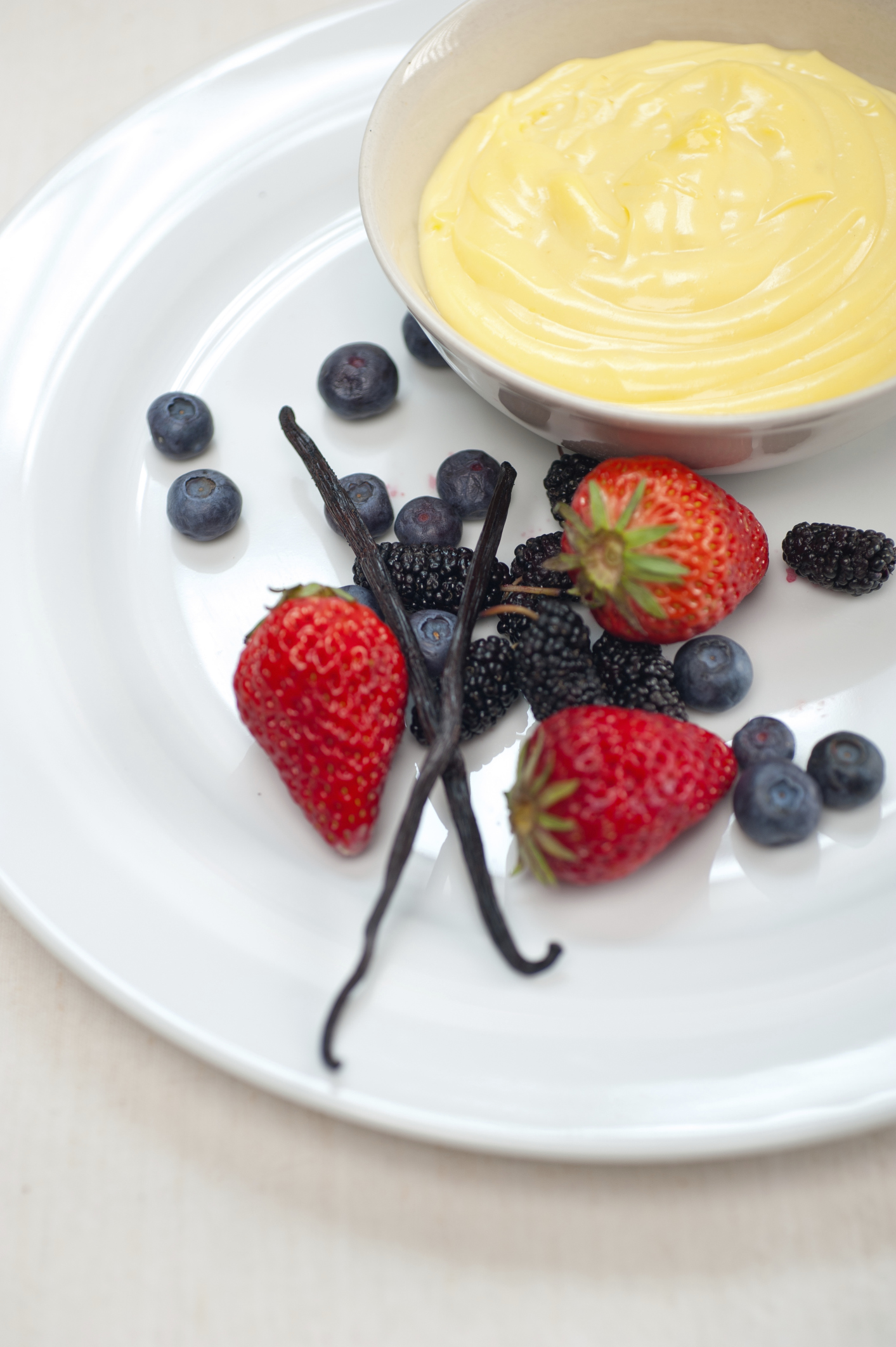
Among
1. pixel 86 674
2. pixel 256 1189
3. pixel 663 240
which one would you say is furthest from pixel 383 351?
pixel 256 1189

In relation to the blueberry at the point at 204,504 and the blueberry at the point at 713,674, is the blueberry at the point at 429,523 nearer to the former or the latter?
the blueberry at the point at 204,504

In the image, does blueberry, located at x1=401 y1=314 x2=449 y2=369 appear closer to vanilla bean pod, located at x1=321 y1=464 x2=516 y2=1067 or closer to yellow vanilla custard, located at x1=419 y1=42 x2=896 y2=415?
yellow vanilla custard, located at x1=419 y1=42 x2=896 y2=415

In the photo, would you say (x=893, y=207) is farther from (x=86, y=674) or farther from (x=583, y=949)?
(x=86, y=674)

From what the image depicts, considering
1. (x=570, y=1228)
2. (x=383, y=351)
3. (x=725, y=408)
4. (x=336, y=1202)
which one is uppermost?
(x=383, y=351)

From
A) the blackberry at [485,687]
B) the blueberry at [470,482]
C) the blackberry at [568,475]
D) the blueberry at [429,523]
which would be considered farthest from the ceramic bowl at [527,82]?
the blackberry at [485,687]

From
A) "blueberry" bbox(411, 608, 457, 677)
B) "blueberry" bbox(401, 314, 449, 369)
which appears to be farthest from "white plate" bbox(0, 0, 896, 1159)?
"blueberry" bbox(411, 608, 457, 677)

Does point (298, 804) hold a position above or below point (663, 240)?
below
